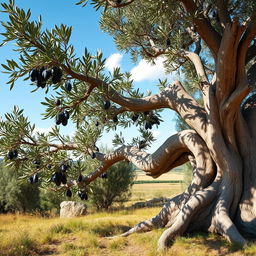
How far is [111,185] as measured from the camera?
67.6 feet

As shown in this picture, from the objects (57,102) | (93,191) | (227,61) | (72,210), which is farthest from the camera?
(93,191)

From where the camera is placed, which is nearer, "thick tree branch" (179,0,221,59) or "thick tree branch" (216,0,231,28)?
"thick tree branch" (179,0,221,59)

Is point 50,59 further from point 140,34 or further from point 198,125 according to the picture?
point 140,34

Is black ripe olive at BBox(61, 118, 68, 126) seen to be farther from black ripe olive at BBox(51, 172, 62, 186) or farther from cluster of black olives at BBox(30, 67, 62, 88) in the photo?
black ripe olive at BBox(51, 172, 62, 186)

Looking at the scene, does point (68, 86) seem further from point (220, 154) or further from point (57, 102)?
point (220, 154)

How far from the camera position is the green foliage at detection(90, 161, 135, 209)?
20.5 metres

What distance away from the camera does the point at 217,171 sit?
22.6 ft

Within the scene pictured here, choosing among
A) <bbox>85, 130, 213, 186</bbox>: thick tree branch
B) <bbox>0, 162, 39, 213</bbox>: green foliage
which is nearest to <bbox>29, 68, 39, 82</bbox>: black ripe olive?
<bbox>85, 130, 213, 186</bbox>: thick tree branch

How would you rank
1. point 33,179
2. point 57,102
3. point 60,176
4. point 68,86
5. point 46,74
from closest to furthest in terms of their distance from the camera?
point 46,74, point 68,86, point 57,102, point 60,176, point 33,179

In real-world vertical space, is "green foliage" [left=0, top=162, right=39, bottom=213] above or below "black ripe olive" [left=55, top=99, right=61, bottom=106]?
below

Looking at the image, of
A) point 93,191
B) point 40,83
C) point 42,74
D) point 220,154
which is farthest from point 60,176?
point 93,191

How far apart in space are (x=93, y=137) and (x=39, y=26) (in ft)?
11.3

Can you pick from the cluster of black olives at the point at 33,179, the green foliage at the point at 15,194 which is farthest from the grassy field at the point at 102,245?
the green foliage at the point at 15,194

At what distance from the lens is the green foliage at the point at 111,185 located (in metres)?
20.5
